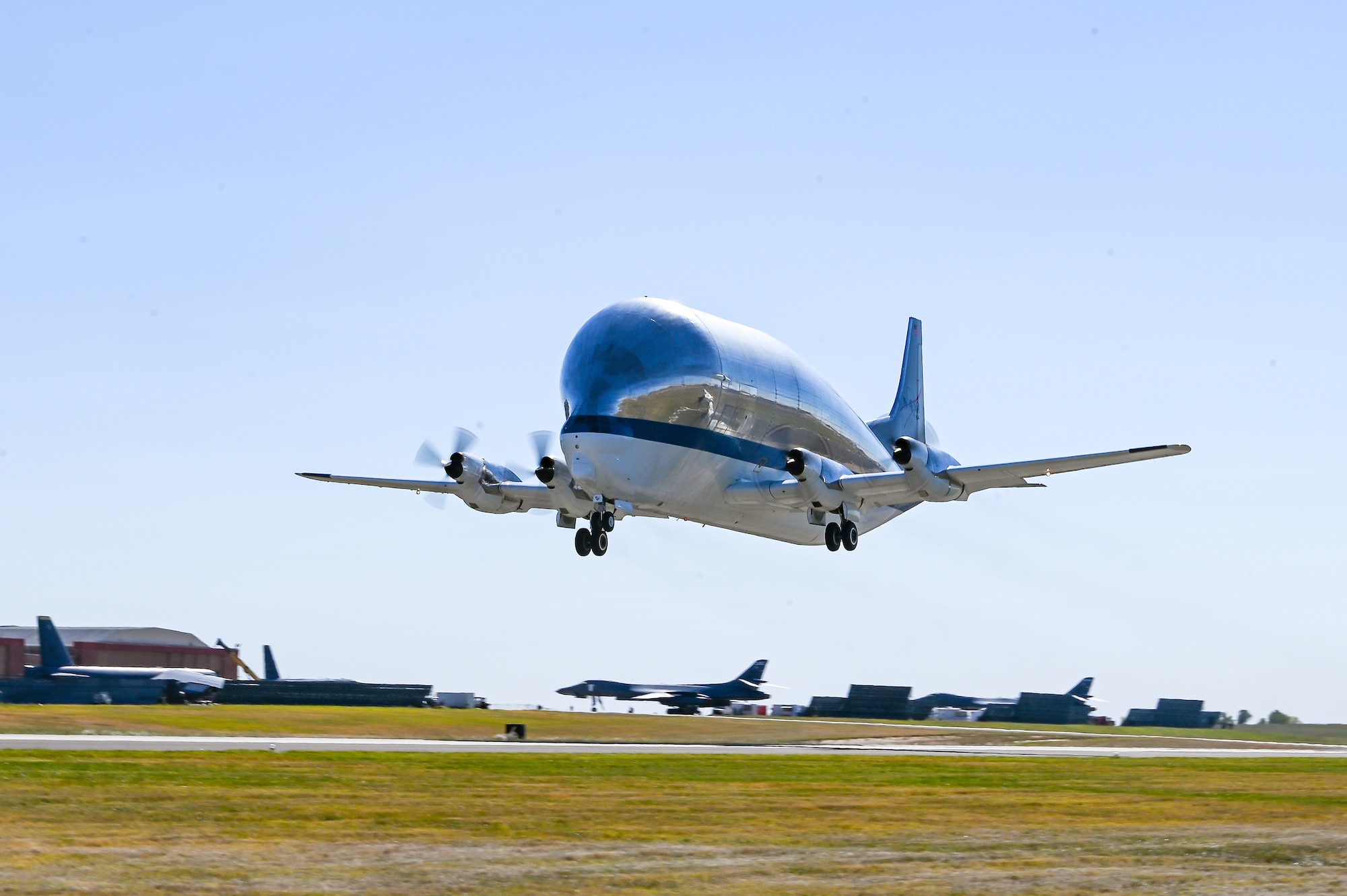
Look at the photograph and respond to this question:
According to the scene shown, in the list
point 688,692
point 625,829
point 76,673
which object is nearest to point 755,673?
point 688,692

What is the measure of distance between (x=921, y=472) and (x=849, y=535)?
4907 millimetres

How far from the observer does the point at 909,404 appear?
78.4 metres

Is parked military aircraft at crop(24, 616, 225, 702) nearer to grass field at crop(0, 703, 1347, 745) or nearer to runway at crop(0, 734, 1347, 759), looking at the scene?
grass field at crop(0, 703, 1347, 745)

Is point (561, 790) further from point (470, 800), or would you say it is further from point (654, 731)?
point (654, 731)

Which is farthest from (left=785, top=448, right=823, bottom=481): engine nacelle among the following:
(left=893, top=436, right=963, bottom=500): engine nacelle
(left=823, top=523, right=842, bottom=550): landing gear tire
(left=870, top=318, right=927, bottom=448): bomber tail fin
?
(left=870, top=318, right=927, bottom=448): bomber tail fin

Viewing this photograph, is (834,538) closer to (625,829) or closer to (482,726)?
(482,726)

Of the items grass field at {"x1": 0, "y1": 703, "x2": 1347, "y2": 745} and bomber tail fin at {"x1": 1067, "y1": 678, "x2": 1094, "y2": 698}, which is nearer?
grass field at {"x1": 0, "y1": 703, "x2": 1347, "y2": 745}

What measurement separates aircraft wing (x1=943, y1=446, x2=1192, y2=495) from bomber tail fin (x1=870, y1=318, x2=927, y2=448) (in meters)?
19.2

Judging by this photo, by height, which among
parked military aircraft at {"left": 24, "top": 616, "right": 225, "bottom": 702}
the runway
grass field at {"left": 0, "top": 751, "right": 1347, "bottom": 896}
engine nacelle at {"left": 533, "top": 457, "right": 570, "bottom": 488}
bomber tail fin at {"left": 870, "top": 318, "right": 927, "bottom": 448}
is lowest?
grass field at {"left": 0, "top": 751, "right": 1347, "bottom": 896}

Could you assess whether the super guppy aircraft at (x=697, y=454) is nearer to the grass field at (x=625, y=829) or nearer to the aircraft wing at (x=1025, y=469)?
the aircraft wing at (x=1025, y=469)

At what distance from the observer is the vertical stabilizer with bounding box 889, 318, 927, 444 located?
77312mm

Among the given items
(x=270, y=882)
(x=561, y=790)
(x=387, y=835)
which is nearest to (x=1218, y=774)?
(x=561, y=790)

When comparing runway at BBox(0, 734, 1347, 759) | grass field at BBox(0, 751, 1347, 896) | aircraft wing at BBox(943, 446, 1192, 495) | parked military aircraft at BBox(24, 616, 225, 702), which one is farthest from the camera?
parked military aircraft at BBox(24, 616, 225, 702)

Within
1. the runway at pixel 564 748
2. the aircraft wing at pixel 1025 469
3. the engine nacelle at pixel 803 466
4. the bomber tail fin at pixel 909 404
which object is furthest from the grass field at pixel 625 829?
the bomber tail fin at pixel 909 404
